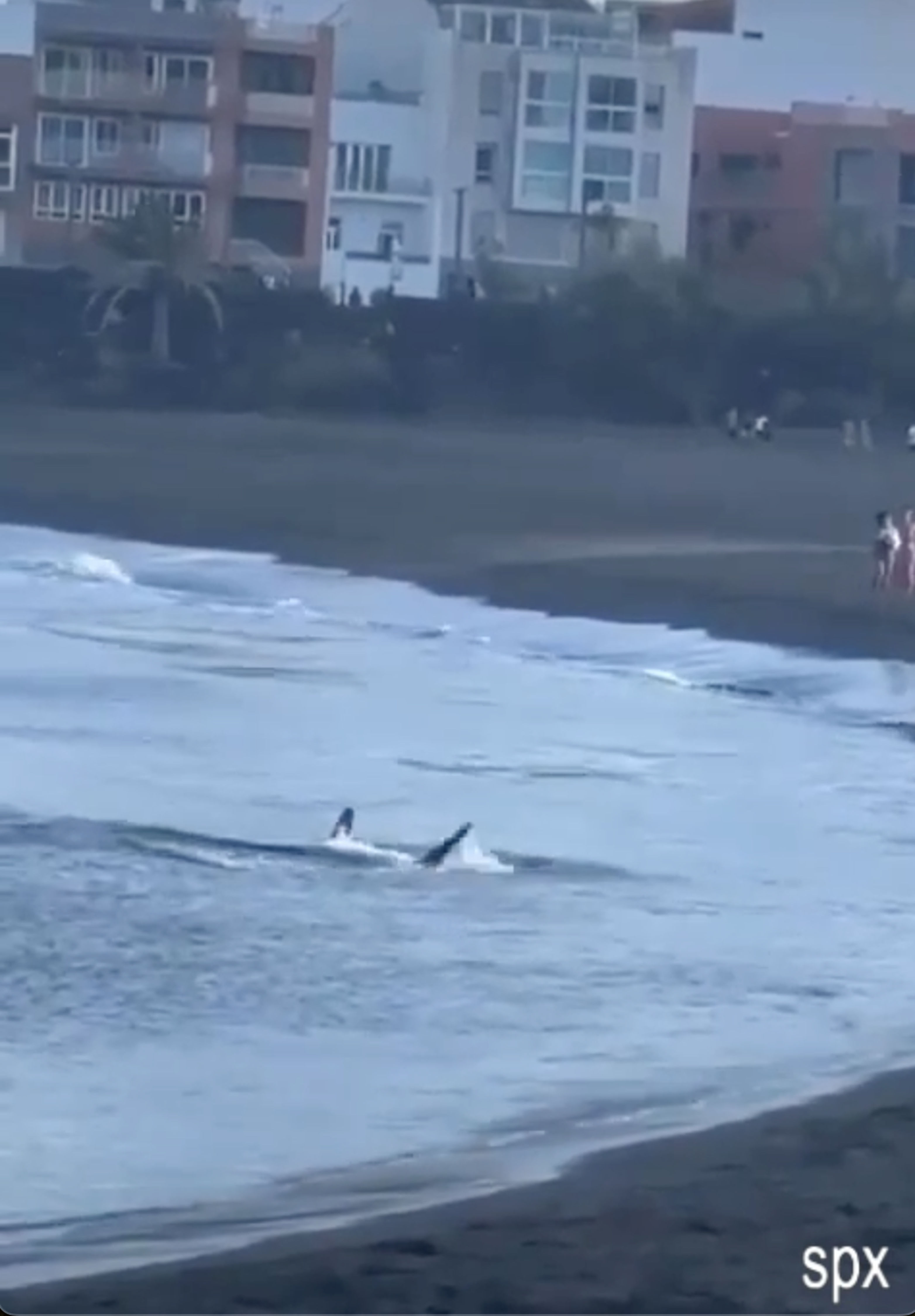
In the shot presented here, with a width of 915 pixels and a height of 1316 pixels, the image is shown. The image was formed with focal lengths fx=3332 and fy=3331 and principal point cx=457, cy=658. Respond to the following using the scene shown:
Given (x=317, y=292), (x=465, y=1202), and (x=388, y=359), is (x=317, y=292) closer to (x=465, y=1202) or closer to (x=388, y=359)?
(x=388, y=359)

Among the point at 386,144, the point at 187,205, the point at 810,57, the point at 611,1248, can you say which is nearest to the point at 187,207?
the point at 187,205

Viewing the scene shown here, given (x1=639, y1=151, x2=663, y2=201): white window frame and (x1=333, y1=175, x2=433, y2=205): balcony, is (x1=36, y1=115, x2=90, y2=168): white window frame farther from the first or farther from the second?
(x1=639, y1=151, x2=663, y2=201): white window frame

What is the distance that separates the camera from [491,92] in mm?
11703

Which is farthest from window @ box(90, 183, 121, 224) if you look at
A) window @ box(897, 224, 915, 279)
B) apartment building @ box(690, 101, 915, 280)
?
window @ box(897, 224, 915, 279)

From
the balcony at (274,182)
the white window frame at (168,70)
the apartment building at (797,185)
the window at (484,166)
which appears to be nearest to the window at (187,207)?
the balcony at (274,182)

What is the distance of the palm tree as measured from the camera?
1198 centimetres

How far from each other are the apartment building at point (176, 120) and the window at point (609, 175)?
3.27ft

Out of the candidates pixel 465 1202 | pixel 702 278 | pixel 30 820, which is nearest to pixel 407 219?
pixel 702 278

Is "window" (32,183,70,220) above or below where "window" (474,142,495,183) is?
below

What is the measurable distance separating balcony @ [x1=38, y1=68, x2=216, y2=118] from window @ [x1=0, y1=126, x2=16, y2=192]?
0.55 feet

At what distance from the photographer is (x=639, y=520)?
12.8 meters

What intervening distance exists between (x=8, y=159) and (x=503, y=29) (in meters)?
1.83

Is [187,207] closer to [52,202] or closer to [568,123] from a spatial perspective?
[52,202]

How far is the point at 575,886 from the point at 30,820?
1.24 meters
